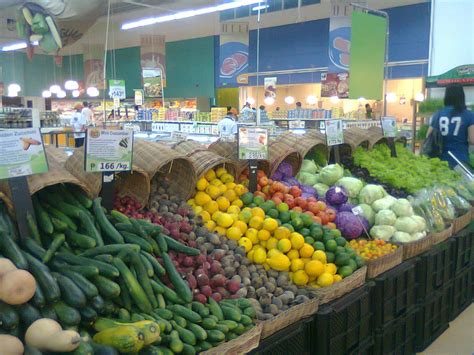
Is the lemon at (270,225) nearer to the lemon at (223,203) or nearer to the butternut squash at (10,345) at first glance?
the lemon at (223,203)

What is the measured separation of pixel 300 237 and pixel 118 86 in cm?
1245

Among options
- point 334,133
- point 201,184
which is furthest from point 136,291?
point 334,133

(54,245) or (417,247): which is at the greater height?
(54,245)

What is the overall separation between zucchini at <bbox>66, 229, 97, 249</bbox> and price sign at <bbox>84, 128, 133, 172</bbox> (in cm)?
42

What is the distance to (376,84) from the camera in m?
5.99

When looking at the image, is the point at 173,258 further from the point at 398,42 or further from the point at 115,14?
the point at 115,14

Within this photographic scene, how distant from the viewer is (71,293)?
1784mm

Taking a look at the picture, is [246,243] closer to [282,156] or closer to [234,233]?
[234,233]

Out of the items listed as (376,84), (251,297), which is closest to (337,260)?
(251,297)

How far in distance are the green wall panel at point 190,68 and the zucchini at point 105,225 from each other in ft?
59.7

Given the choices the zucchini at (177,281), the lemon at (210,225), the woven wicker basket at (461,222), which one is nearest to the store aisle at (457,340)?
the woven wicker basket at (461,222)

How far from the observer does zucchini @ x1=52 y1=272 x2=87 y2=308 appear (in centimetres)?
177

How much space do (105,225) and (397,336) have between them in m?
2.06

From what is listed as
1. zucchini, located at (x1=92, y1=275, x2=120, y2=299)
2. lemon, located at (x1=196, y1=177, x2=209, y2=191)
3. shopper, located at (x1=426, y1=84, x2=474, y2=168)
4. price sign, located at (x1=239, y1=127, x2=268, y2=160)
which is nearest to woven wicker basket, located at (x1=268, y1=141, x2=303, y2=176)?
price sign, located at (x1=239, y1=127, x2=268, y2=160)
